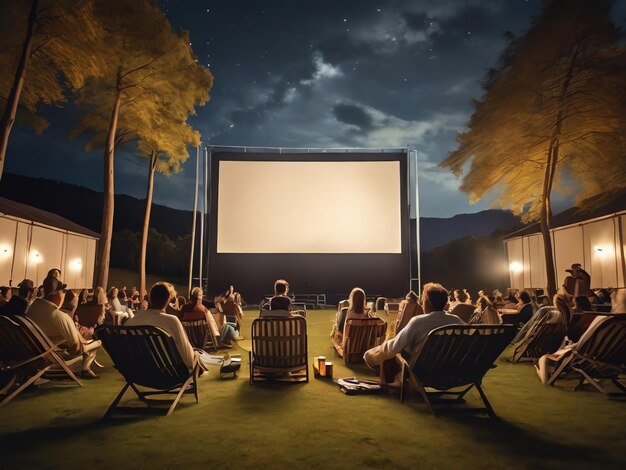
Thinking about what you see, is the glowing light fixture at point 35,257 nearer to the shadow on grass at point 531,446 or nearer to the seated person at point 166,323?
the seated person at point 166,323

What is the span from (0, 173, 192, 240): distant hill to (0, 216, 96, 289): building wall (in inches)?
719

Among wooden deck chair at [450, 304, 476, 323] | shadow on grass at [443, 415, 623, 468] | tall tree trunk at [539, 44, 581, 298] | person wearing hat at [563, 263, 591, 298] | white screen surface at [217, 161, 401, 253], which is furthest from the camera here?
white screen surface at [217, 161, 401, 253]

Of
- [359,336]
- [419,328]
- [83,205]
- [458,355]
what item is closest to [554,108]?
[359,336]

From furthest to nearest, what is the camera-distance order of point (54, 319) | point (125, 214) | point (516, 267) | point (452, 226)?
point (452, 226) < point (125, 214) < point (516, 267) < point (54, 319)

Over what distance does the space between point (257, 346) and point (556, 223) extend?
56.1 feet

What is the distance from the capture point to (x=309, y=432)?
113 inches

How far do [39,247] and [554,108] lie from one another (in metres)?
17.2

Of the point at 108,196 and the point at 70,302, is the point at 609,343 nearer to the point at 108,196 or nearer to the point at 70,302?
the point at 70,302

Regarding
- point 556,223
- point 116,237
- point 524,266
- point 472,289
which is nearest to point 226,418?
point 556,223

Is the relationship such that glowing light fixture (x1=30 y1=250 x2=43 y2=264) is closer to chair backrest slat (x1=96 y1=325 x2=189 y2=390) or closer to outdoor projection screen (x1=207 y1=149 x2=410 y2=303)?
outdoor projection screen (x1=207 y1=149 x2=410 y2=303)

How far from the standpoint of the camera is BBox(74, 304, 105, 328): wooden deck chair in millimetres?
5688

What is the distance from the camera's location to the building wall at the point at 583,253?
44.7ft

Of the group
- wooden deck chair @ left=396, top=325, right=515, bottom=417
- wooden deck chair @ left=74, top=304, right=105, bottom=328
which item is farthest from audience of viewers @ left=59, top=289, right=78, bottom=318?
wooden deck chair @ left=396, top=325, right=515, bottom=417

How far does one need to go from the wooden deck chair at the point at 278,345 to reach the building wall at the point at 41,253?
13.0 m
